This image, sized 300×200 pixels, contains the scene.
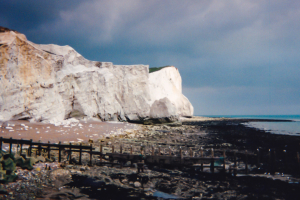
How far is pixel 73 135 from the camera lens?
16.6 metres

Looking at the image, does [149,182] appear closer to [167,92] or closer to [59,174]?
[59,174]

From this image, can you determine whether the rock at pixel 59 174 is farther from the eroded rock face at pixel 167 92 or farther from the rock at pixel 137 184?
the eroded rock face at pixel 167 92

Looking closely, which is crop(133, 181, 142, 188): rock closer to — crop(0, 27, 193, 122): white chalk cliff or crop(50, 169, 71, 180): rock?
crop(50, 169, 71, 180): rock

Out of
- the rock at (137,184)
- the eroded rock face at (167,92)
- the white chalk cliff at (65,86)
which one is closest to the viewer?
the rock at (137,184)

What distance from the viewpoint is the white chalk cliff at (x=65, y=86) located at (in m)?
20.8

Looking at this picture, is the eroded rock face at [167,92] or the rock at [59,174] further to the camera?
the eroded rock face at [167,92]

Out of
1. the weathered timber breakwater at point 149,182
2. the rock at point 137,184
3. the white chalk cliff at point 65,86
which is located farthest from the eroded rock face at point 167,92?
the rock at point 137,184

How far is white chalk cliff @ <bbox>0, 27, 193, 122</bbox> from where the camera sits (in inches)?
819

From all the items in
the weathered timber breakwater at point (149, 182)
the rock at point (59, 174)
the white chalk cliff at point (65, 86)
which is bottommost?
the weathered timber breakwater at point (149, 182)

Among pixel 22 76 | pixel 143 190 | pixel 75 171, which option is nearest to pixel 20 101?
pixel 22 76

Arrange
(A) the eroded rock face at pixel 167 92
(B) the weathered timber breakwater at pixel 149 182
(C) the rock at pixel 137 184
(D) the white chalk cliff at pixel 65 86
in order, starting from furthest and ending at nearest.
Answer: (A) the eroded rock face at pixel 167 92 → (D) the white chalk cliff at pixel 65 86 → (C) the rock at pixel 137 184 → (B) the weathered timber breakwater at pixel 149 182

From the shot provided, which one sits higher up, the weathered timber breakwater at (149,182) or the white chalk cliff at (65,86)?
the white chalk cliff at (65,86)

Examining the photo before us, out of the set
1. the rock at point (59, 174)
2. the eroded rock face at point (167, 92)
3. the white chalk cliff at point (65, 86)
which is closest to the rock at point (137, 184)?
the rock at point (59, 174)

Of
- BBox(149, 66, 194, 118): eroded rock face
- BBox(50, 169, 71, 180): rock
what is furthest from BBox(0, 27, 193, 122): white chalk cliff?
BBox(50, 169, 71, 180): rock
